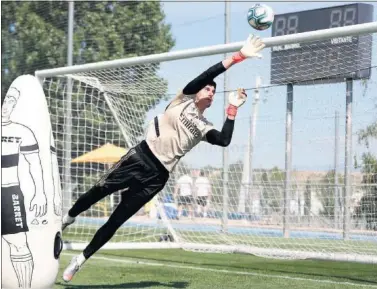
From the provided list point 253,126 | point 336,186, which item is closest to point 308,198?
point 336,186

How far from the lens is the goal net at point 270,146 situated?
8.85 meters

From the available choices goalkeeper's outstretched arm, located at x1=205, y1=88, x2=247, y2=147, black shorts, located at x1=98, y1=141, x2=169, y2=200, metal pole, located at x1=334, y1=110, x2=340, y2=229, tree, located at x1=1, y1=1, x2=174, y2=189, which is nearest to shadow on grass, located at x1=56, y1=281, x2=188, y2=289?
black shorts, located at x1=98, y1=141, x2=169, y2=200

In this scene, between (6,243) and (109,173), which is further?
(109,173)

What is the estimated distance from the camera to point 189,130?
6613 mm

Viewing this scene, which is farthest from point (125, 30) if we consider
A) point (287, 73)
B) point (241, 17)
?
point (287, 73)

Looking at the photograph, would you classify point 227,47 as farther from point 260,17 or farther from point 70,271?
point 70,271

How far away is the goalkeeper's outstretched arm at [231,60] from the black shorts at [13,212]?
6.29 feet

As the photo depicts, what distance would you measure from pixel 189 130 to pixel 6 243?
199 cm

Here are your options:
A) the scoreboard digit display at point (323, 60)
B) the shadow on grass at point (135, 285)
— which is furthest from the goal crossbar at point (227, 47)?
the shadow on grass at point (135, 285)

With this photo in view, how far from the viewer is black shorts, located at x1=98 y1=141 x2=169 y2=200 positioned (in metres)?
6.68

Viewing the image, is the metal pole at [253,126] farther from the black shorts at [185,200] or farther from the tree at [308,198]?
the black shorts at [185,200]

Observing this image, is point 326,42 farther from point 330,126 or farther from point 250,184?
point 250,184

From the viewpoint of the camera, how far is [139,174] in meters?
6.69

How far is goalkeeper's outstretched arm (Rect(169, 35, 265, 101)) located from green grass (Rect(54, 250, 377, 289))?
1713mm
